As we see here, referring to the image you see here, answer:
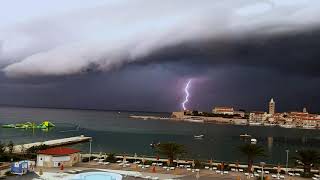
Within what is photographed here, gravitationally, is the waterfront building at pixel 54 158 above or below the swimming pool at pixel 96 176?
above

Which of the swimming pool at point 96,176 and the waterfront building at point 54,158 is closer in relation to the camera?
the swimming pool at point 96,176

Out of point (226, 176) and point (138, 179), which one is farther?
point (226, 176)

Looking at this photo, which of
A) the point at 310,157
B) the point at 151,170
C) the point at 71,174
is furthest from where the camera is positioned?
the point at 310,157

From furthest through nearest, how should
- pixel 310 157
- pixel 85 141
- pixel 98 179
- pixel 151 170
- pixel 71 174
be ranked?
pixel 85 141 < pixel 310 157 < pixel 151 170 < pixel 71 174 < pixel 98 179

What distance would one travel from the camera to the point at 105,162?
149 ft

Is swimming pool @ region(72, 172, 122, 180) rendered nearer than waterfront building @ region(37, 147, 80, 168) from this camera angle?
Yes

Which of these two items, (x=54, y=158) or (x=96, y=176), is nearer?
(x=96, y=176)

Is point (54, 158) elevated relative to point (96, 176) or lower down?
elevated

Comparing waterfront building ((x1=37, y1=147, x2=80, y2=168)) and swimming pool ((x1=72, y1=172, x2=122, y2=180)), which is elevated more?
waterfront building ((x1=37, y1=147, x2=80, y2=168))

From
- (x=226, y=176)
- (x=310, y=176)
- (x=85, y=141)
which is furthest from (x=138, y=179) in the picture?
(x=85, y=141)

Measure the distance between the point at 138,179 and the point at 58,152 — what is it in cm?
958

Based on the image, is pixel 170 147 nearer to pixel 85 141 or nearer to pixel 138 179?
pixel 138 179

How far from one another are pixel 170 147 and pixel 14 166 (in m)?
16.6

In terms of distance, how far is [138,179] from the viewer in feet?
115
